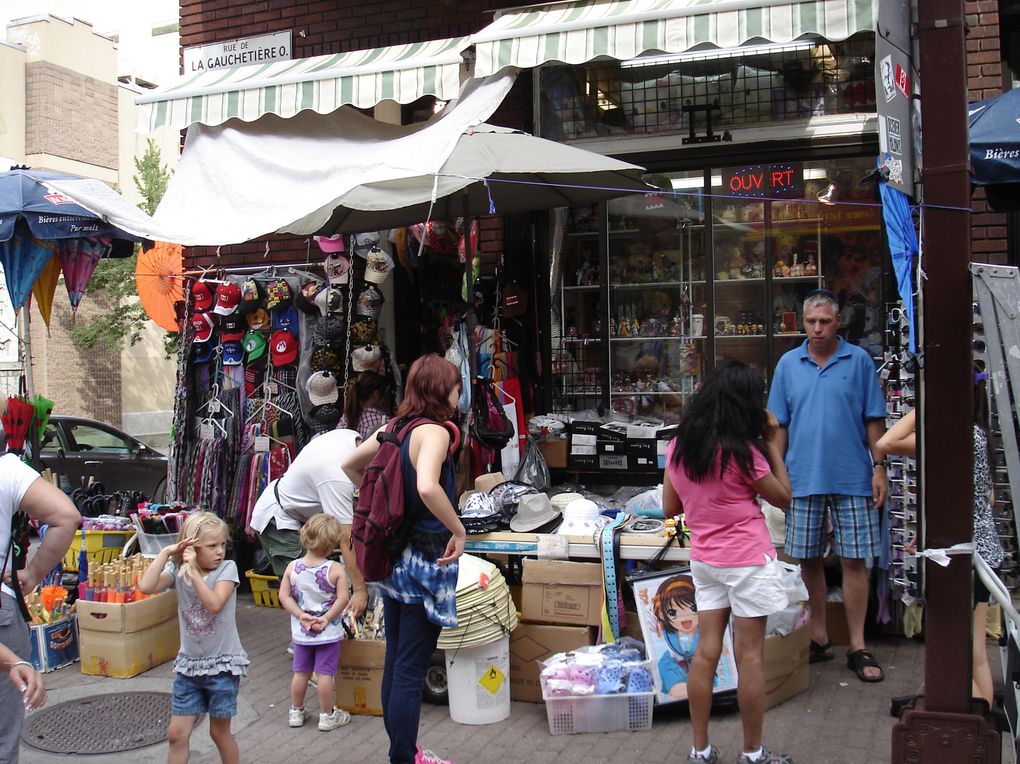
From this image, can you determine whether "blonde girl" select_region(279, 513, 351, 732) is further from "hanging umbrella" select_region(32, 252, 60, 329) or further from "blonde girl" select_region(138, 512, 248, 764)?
"hanging umbrella" select_region(32, 252, 60, 329)

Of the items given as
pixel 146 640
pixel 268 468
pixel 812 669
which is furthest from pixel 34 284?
pixel 812 669

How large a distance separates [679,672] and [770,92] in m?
4.64

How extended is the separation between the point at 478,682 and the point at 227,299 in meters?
4.22

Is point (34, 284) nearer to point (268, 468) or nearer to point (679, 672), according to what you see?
point (268, 468)

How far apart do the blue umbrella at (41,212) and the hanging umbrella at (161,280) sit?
1727 mm

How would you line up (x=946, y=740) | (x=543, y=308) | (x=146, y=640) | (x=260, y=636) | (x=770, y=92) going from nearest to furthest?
(x=946, y=740)
(x=146, y=640)
(x=260, y=636)
(x=770, y=92)
(x=543, y=308)

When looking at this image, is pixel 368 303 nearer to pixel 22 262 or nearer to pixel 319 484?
pixel 319 484

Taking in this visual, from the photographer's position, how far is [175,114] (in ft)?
21.6

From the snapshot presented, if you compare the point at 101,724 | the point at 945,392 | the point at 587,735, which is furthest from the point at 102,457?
the point at 945,392

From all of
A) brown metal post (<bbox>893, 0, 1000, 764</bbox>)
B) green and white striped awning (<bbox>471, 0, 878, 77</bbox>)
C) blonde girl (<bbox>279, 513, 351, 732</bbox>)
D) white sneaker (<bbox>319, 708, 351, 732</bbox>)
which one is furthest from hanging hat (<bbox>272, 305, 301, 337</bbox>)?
brown metal post (<bbox>893, 0, 1000, 764</bbox>)

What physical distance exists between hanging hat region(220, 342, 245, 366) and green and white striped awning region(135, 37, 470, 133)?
6.39 ft

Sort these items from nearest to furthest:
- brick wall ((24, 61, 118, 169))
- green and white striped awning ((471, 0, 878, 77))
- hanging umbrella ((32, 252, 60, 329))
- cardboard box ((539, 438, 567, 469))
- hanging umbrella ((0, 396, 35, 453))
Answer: green and white striped awning ((471, 0, 878, 77))
hanging umbrella ((0, 396, 35, 453))
hanging umbrella ((32, 252, 60, 329))
cardboard box ((539, 438, 567, 469))
brick wall ((24, 61, 118, 169))

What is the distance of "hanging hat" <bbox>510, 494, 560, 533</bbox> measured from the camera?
560 cm

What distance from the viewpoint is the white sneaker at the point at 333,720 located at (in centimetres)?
492
